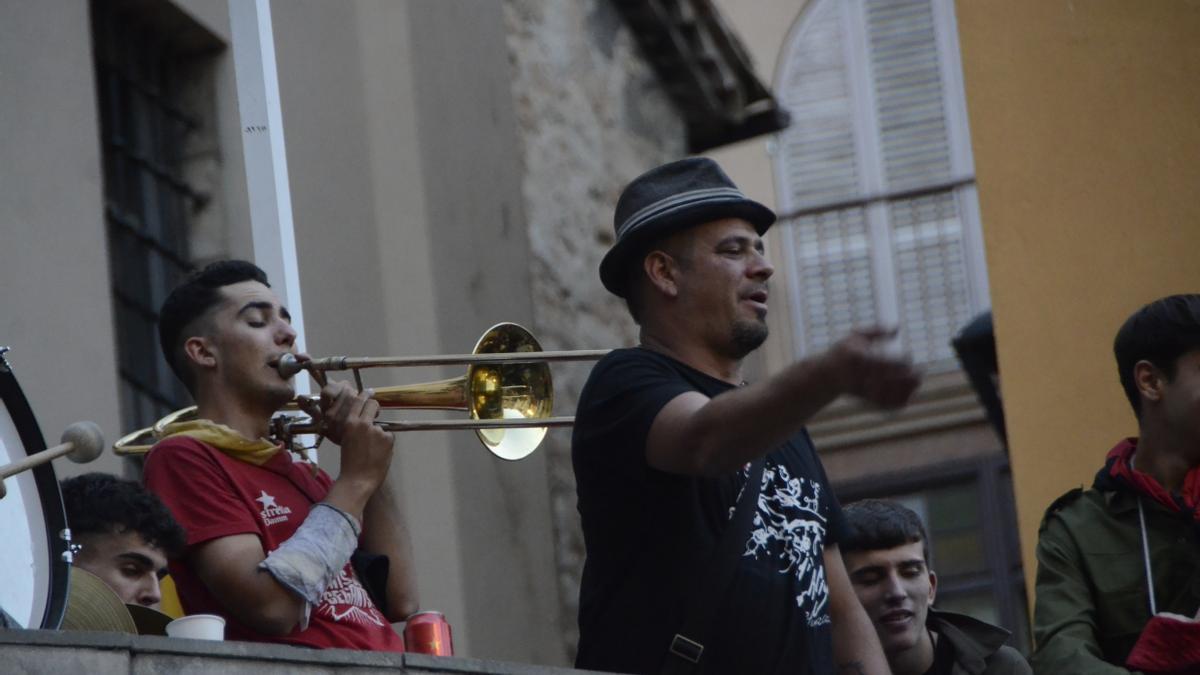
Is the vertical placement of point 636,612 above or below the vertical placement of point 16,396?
below

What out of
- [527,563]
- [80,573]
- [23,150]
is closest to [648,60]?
[527,563]

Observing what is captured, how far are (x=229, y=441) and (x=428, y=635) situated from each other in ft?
2.27

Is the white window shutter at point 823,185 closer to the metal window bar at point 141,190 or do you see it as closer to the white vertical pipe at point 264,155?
the metal window bar at point 141,190

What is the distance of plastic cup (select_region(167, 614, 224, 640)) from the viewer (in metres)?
4.87

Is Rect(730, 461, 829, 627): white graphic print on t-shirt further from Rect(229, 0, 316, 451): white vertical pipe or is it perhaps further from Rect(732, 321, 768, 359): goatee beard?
Rect(229, 0, 316, 451): white vertical pipe

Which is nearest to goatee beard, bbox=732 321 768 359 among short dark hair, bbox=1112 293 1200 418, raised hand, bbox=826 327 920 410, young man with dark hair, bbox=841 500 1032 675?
raised hand, bbox=826 327 920 410


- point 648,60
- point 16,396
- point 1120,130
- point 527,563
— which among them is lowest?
point 527,563

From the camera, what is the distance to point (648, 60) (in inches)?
560

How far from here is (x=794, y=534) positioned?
4926mm

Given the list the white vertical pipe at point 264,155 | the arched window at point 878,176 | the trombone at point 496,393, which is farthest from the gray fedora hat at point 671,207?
the arched window at point 878,176

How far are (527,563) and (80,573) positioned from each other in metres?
7.05

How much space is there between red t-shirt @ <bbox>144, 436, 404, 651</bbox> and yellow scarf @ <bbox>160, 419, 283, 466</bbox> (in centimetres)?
2

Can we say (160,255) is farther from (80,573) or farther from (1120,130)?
(80,573)

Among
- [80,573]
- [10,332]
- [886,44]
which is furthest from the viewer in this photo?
[886,44]
